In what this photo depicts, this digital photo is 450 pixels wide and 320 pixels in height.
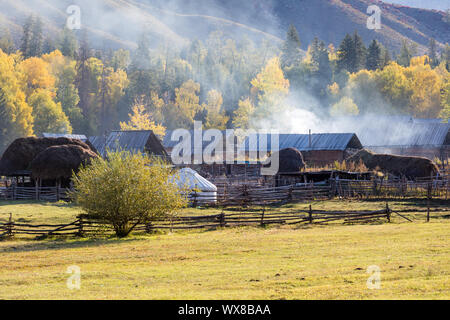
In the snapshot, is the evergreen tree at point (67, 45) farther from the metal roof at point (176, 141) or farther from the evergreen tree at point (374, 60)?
the evergreen tree at point (374, 60)

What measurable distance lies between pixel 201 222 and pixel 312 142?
38558 millimetres

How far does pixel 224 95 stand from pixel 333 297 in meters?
111

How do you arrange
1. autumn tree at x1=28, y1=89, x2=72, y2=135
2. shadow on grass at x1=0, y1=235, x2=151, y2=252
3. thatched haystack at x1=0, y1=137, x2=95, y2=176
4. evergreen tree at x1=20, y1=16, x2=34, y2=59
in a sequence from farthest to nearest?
evergreen tree at x1=20, y1=16, x2=34, y2=59
autumn tree at x1=28, y1=89, x2=72, y2=135
thatched haystack at x1=0, y1=137, x2=95, y2=176
shadow on grass at x1=0, y1=235, x2=151, y2=252

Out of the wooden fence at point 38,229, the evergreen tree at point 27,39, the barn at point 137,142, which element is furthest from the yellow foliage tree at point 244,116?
the wooden fence at point 38,229

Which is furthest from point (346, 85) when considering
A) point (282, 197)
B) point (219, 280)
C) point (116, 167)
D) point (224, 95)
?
point (219, 280)

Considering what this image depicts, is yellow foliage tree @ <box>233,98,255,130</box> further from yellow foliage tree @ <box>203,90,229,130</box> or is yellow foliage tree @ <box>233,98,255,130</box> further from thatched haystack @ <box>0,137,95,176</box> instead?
thatched haystack @ <box>0,137,95,176</box>

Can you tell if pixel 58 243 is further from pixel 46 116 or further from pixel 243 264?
pixel 46 116

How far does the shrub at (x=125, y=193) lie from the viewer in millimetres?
25844

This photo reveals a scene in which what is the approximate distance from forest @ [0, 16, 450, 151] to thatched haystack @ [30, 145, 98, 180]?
146ft

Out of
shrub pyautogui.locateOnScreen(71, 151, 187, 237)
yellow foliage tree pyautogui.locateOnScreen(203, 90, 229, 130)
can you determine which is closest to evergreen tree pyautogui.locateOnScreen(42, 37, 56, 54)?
yellow foliage tree pyautogui.locateOnScreen(203, 90, 229, 130)

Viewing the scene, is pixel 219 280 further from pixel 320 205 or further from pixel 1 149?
pixel 1 149

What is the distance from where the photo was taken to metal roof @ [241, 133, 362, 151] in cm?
6481

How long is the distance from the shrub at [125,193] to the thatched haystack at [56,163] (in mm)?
19699
